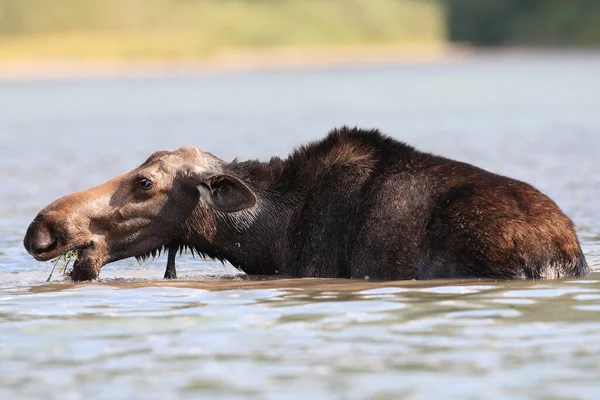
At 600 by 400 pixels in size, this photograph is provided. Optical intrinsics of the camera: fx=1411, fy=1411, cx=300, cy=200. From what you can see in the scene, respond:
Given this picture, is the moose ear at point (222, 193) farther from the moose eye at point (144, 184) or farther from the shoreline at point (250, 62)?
the shoreline at point (250, 62)

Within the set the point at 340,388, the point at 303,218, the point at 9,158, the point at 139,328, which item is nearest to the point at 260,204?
the point at 303,218

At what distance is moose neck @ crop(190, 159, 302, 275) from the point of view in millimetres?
13734

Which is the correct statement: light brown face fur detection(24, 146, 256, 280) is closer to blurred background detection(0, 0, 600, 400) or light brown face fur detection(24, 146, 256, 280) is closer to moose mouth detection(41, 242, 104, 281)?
moose mouth detection(41, 242, 104, 281)

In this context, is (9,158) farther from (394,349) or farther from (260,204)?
(394,349)

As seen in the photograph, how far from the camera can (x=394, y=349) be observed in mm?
9625

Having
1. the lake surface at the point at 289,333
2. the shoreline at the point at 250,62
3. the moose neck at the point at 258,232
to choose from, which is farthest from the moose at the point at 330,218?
the shoreline at the point at 250,62

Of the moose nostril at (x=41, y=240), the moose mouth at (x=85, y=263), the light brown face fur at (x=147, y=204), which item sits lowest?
the moose mouth at (x=85, y=263)

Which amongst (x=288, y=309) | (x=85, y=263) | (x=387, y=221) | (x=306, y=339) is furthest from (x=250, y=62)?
(x=306, y=339)

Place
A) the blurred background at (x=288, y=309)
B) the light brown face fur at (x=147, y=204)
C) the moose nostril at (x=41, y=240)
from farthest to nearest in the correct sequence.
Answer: the light brown face fur at (x=147, y=204), the moose nostril at (x=41, y=240), the blurred background at (x=288, y=309)

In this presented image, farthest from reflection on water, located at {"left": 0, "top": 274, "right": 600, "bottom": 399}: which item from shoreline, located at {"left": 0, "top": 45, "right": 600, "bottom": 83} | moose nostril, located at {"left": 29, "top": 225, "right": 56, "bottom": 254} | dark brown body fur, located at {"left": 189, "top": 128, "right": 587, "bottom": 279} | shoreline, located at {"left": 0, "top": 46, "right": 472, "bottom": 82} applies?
shoreline, located at {"left": 0, "top": 46, "right": 472, "bottom": 82}

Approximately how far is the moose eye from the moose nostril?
3.44ft

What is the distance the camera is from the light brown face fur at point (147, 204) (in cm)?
1338

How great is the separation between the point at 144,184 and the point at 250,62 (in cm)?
15077

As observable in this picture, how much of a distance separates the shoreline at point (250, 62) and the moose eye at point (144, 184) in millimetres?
103575
